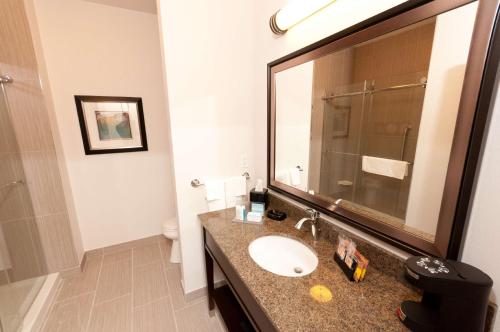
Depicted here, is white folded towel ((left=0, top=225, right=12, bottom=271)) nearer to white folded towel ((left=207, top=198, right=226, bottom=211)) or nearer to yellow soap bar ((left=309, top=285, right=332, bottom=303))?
white folded towel ((left=207, top=198, right=226, bottom=211))

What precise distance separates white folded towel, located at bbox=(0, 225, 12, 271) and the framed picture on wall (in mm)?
912

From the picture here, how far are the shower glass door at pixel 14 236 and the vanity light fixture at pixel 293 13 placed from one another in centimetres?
204

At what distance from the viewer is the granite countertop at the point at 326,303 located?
671 millimetres

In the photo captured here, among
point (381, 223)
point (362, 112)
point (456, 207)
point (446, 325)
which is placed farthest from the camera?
point (362, 112)

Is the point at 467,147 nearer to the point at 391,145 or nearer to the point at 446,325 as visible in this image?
the point at 391,145

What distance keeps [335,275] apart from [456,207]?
49 cm

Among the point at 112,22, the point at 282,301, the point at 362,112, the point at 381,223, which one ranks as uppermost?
the point at 112,22

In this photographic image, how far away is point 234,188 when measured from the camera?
165 centimetres

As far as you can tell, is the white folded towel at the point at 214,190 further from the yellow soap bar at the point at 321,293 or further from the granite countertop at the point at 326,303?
the yellow soap bar at the point at 321,293

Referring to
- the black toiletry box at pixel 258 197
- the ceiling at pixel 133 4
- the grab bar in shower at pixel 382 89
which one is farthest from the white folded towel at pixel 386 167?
the ceiling at pixel 133 4

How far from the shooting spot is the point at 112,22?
2047mm

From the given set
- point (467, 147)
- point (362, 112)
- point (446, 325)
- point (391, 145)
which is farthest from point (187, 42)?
point (446, 325)

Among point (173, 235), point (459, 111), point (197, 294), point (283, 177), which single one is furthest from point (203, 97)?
point (197, 294)

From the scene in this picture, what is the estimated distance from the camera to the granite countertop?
671mm
